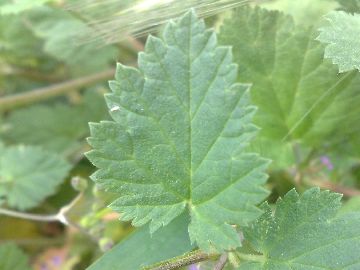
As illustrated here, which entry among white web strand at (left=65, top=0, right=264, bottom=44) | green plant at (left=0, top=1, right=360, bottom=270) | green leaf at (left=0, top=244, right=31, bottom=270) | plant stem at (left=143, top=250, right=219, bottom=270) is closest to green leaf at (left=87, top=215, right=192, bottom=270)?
green plant at (left=0, top=1, right=360, bottom=270)

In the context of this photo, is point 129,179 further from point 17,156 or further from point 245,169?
point 17,156

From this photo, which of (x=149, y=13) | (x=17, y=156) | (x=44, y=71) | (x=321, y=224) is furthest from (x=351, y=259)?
(x=44, y=71)

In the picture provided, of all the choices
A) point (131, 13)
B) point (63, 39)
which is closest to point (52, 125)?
point (63, 39)

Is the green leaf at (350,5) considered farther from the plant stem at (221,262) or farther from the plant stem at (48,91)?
the plant stem at (48,91)

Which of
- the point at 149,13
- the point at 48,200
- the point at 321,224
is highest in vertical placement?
the point at 149,13

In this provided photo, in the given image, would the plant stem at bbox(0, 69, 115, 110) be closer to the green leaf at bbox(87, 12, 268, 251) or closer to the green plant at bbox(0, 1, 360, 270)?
the green plant at bbox(0, 1, 360, 270)

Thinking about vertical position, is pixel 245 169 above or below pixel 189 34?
below
